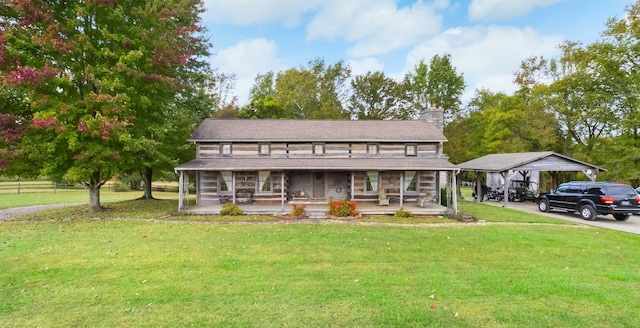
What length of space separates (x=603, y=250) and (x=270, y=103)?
33.3 meters

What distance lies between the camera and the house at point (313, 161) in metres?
17.6

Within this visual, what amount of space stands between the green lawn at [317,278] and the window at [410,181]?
24.4 feet

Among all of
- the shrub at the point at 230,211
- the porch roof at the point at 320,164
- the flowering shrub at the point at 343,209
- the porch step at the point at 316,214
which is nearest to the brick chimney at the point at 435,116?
the porch roof at the point at 320,164

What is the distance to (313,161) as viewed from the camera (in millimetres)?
17141

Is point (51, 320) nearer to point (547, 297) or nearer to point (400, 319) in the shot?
point (400, 319)

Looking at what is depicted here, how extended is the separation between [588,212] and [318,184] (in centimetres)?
1386

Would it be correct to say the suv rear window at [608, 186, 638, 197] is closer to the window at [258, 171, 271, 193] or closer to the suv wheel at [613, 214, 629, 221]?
the suv wheel at [613, 214, 629, 221]

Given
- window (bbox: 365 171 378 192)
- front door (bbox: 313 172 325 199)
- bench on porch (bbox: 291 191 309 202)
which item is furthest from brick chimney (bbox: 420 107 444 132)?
bench on porch (bbox: 291 191 309 202)

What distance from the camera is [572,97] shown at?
29094 millimetres

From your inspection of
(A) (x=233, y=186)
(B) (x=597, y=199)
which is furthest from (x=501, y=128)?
(A) (x=233, y=186)

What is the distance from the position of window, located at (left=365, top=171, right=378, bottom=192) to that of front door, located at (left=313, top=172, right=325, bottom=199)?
2.68 m

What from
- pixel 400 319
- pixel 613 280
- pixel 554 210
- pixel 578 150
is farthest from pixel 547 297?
pixel 578 150

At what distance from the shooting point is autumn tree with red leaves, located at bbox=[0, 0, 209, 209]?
41.2ft

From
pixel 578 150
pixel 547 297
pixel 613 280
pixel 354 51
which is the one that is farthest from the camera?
pixel 354 51
